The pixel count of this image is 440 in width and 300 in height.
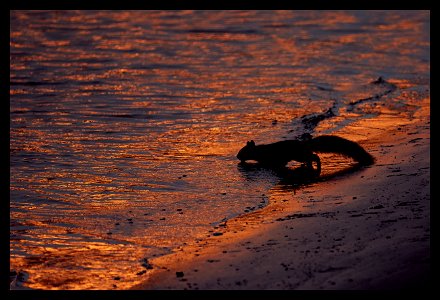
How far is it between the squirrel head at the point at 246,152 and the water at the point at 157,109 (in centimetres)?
13

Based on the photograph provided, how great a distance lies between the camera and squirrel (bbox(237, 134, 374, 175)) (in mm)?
10750

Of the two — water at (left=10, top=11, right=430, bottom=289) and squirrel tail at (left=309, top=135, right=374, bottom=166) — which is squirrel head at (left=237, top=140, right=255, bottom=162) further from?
squirrel tail at (left=309, top=135, right=374, bottom=166)

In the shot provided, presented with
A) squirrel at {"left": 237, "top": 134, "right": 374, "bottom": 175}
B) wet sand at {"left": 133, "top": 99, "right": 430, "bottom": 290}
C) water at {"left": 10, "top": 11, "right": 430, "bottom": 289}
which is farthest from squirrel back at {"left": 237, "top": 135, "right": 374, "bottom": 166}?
wet sand at {"left": 133, "top": 99, "right": 430, "bottom": 290}

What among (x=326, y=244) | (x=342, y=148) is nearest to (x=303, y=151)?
(x=342, y=148)

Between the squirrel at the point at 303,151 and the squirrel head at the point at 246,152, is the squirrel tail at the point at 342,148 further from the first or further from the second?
the squirrel head at the point at 246,152

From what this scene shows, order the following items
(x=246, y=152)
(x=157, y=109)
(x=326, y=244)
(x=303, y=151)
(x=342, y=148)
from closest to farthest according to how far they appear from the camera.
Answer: (x=326, y=244)
(x=342, y=148)
(x=303, y=151)
(x=246, y=152)
(x=157, y=109)

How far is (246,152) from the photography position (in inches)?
449

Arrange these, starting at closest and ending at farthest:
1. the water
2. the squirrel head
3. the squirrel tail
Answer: the water < the squirrel tail < the squirrel head

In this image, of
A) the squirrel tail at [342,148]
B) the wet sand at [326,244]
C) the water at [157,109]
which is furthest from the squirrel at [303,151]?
the wet sand at [326,244]

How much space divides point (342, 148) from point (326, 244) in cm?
401

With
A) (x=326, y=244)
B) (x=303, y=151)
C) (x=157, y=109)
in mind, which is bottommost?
(x=326, y=244)

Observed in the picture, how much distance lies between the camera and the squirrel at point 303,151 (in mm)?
10750

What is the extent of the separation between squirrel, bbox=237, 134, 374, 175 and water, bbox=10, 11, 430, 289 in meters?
0.33

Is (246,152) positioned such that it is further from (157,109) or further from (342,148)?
(157,109)
